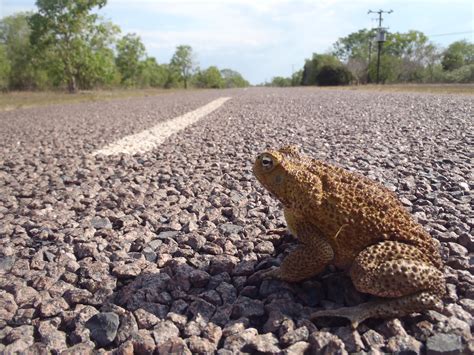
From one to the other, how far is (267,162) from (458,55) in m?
73.4

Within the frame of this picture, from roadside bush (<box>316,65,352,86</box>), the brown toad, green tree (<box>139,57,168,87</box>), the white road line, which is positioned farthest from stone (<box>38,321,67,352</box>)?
green tree (<box>139,57,168,87</box>)

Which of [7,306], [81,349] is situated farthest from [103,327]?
[7,306]

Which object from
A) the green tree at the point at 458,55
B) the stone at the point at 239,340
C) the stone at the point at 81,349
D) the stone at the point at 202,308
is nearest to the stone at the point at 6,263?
the stone at the point at 81,349

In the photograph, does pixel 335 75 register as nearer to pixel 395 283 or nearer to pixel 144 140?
pixel 144 140

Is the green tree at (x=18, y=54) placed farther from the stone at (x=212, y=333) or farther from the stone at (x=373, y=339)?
the stone at (x=373, y=339)

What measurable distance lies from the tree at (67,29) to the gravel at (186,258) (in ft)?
117

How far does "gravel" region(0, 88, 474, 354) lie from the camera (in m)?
1.86

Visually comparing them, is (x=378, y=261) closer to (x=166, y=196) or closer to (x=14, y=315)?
(x=14, y=315)

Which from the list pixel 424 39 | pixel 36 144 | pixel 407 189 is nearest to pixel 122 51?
pixel 424 39

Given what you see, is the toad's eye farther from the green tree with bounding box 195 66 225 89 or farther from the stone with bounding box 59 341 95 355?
the green tree with bounding box 195 66 225 89

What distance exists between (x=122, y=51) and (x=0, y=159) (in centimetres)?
7455

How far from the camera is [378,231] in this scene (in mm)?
2039

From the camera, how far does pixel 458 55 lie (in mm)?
63500

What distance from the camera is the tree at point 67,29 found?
35406mm
